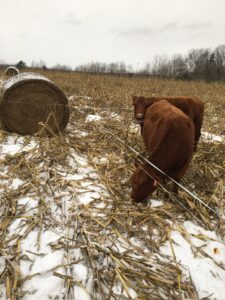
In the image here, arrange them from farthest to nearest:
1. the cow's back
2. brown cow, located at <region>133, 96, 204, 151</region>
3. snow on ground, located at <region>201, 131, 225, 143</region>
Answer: snow on ground, located at <region>201, 131, 225, 143</region> → brown cow, located at <region>133, 96, 204, 151</region> → the cow's back

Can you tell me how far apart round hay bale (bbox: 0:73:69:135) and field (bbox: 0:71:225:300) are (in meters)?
0.25

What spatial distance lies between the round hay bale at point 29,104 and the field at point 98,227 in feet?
0.83

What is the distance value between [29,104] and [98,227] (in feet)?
9.88

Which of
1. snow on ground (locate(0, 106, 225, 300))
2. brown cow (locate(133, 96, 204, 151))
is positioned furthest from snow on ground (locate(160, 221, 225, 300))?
brown cow (locate(133, 96, 204, 151))

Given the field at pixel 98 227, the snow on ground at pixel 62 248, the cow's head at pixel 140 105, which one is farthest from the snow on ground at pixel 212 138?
the snow on ground at pixel 62 248

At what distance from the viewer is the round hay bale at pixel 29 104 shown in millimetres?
5418

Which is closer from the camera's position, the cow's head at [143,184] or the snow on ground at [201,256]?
the snow on ground at [201,256]

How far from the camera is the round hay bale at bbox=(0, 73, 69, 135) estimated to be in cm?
542

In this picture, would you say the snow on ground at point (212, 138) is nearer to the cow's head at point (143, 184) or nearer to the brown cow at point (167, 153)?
the brown cow at point (167, 153)

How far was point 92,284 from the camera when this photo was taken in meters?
2.73

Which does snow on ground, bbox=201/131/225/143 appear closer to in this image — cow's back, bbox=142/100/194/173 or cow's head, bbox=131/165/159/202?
cow's back, bbox=142/100/194/173

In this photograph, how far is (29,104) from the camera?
5.54m

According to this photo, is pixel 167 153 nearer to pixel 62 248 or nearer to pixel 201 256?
pixel 201 256

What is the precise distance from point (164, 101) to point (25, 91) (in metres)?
2.44
